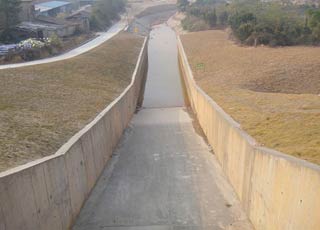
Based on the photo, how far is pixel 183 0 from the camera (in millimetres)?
98688

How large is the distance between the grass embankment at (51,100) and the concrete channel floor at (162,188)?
2.36 meters

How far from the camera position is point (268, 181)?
9.80 metres

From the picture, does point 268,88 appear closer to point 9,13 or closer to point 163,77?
point 163,77

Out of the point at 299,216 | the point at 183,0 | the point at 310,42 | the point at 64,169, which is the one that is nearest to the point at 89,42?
the point at 310,42

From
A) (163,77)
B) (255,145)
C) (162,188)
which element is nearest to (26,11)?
(163,77)

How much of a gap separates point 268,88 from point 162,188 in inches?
523

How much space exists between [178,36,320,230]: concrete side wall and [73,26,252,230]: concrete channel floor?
742 millimetres

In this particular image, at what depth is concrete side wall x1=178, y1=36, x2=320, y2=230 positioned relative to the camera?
25.2ft

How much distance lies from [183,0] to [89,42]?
5862 cm

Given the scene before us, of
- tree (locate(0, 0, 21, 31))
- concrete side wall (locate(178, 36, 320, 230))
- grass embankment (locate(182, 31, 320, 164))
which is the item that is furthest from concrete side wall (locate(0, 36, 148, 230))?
tree (locate(0, 0, 21, 31))

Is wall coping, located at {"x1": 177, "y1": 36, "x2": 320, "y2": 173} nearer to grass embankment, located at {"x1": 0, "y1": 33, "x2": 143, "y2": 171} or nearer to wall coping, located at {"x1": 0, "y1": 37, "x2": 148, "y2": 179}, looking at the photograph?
→ wall coping, located at {"x1": 0, "y1": 37, "x2": 148, "y2": 179}

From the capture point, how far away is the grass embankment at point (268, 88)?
467 inches

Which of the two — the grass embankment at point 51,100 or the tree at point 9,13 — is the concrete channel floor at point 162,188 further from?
the tree at point 9,13

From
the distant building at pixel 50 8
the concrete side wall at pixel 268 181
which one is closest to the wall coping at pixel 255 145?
the concrete side wall at pixel 268 181
